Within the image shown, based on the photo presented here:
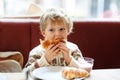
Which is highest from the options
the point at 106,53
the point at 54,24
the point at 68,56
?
the point at 54,24

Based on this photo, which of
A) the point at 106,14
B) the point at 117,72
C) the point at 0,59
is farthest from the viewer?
the point at 106,14

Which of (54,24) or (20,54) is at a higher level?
(54,24)

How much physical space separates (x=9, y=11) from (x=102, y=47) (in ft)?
5.06

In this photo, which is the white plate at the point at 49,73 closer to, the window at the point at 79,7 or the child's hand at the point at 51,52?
the child's hand at the point at 51,52

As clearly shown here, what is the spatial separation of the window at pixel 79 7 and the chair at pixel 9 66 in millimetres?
1436

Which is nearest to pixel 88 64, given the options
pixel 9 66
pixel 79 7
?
pixel 9 66

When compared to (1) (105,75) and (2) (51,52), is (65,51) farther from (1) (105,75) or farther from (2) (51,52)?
(1) (105,75)

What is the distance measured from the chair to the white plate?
57 centimetres

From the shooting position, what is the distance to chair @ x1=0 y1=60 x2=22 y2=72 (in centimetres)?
178

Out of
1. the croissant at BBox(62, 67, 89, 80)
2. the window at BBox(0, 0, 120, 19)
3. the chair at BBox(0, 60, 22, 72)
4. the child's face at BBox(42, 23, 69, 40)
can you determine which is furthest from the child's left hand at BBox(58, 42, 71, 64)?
the window at BBox(0, 0, 120, 19)

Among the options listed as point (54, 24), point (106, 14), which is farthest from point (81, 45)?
point (106, 14)

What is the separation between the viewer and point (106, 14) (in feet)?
11.7

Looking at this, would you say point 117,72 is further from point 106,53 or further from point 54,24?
point 106,53

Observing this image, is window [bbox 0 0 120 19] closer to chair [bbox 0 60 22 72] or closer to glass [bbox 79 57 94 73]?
chair [bbox 0 60 22 72]
